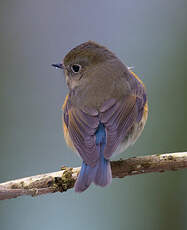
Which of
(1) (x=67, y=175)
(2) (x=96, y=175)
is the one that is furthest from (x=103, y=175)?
(1) (x=67, y=175)

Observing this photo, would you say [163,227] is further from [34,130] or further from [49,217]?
[34,130]

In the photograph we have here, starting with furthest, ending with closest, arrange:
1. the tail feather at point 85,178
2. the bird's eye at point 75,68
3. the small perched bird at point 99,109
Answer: the bird's eye at point 75,68 → the small perched bird at point 99,109 → the tail feather at point 85,178

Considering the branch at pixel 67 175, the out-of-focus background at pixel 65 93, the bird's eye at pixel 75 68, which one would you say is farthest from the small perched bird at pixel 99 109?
the out-of-focus background at pixel 65 93

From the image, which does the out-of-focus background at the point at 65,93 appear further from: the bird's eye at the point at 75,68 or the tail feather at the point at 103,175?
the tail feather at the point at 103,175

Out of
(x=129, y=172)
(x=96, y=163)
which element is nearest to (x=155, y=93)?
(x=129, y=172)

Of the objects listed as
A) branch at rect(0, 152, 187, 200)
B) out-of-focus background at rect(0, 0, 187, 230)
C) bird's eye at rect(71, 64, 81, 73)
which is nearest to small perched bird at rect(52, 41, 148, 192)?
bird's eye at rect(71, 64, 81, 73)

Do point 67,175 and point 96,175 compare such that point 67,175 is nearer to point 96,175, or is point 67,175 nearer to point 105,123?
point 96,175
